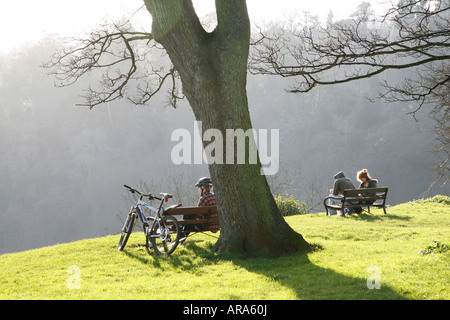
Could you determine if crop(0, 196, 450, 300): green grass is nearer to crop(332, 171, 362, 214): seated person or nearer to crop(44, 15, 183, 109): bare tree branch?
crop(44, 15, 183, 109): bare tree branch

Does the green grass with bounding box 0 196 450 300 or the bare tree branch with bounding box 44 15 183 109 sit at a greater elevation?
the bare tree branch with bounding box 44 15 183 109

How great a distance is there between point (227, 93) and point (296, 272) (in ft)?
9.26

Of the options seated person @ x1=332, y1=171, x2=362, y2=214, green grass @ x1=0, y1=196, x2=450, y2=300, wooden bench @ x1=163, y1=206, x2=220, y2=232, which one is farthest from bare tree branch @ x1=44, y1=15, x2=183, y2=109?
seated person @ x1=332, y1=171, x2=362, y2=214

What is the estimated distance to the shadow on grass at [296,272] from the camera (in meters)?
4.67

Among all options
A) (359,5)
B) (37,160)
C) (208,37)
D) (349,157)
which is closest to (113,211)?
(37,160)

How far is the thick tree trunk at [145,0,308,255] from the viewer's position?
704 centimetres

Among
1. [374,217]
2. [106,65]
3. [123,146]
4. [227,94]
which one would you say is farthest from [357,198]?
[123,146]

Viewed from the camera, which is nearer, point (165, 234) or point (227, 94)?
point (227, 94)

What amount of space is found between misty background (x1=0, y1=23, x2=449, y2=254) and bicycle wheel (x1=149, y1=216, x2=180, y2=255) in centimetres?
5558

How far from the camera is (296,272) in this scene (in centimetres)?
593

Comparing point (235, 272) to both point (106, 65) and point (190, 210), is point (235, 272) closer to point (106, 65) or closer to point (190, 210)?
point (190, 210)

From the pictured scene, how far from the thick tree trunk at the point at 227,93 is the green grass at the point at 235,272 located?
0.45m
